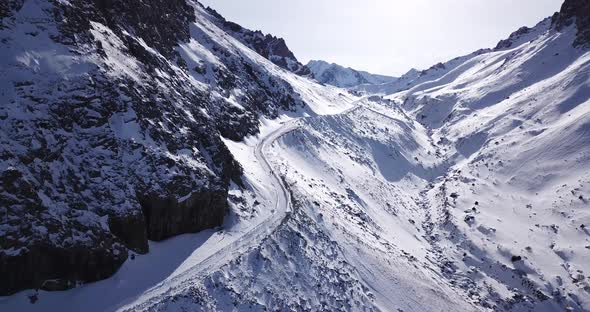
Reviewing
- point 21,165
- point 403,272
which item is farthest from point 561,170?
point 21,165

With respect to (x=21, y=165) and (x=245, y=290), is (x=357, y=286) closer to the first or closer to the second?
(x=245, y=290)

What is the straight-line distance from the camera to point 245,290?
2081 centimetres

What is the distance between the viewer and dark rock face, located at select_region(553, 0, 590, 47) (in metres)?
77.4

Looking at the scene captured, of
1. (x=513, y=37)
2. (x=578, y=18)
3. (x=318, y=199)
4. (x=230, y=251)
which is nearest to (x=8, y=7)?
(x=230, y=251)

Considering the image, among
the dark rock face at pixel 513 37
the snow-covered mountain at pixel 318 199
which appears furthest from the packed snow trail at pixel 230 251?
the dark rock face at pixel 513 37

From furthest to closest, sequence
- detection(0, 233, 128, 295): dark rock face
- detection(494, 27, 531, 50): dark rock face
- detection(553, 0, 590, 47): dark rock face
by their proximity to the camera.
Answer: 1. detection(494, 27, 531, 50): dark rock face
2. detection(553, 0, 590, 47): dark rock face
3. detection(0, 233, 128, 295): dark rock face

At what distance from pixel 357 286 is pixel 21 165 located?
20117mm

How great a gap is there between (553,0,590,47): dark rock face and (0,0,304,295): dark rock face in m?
81.6

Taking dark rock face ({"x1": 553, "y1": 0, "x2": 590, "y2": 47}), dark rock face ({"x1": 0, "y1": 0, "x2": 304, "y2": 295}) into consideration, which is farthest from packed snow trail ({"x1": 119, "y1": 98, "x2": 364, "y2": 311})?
dark rock face ({"x1": 553, "y1": 0, "x2": 590, "y2": 47})

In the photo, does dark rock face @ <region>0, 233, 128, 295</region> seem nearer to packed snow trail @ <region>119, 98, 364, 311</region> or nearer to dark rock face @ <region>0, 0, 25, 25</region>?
packed snow trail @ <region>119, 98, 364, 311</region>

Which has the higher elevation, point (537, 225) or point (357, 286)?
point (537, 225)

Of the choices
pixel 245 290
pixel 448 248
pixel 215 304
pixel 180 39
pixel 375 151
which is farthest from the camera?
pixel 375 151

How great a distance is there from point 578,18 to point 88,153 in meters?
98.5

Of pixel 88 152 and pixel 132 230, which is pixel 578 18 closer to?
pixel 132 230
